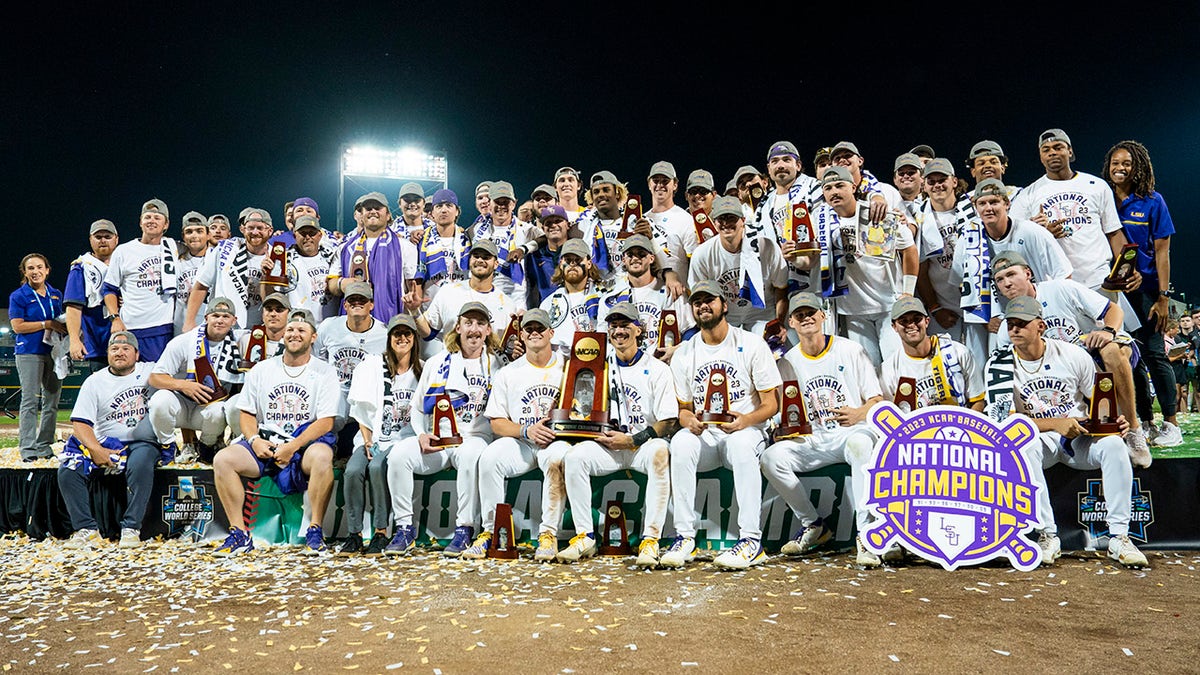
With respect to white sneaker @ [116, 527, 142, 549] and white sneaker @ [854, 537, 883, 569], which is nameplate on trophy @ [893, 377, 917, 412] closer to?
white sneaker @ [854, 537, 883, 569]

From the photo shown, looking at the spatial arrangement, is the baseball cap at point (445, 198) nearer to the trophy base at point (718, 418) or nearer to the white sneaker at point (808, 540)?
the trophy base at point (718, 418)

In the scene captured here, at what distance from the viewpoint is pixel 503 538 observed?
5.96 metres

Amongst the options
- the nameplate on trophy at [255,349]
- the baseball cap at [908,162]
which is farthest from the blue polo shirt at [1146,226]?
the nameplate on trophy at [255,349]

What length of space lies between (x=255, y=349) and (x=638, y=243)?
3.30 meters

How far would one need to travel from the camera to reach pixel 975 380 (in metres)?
6.25

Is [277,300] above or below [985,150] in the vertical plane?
below

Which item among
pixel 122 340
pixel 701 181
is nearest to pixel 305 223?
pixel 122 340

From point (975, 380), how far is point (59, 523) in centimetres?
733

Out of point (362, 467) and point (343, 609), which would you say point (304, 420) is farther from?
point (343, 609)

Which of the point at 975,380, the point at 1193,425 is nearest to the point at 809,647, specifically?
the point at 975,380

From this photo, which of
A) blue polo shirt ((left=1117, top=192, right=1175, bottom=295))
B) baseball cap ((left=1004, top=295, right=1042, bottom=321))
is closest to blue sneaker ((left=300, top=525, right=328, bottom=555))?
baseball cap ((left=1004, top=295, right=1042, bottom=321))

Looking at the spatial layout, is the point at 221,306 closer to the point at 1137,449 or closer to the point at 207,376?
the point at 207,376

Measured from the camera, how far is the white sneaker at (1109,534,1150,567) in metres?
5.31

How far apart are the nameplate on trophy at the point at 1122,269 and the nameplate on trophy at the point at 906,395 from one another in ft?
6.50
